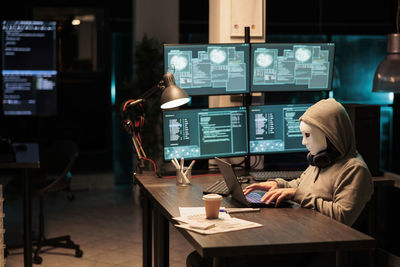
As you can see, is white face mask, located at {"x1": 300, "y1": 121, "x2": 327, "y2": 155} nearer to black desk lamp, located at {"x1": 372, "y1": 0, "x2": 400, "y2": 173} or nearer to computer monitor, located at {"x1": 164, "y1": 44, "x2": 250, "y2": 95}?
computer monitor, located at {"x1": 164, "y1": 44, "x2": 250, "y2": 95}

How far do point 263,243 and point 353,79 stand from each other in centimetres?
686

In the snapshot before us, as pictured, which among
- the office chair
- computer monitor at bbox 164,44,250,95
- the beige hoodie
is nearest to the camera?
the beige hoodie

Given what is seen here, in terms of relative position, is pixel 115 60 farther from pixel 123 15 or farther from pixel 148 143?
pixel 148 143

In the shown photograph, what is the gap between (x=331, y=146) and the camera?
3.07 metres

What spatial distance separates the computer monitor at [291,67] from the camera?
4332 millimetres

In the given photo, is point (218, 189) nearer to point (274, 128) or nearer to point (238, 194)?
point (238, 194)

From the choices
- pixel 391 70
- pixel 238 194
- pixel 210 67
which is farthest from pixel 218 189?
pixel 391 70

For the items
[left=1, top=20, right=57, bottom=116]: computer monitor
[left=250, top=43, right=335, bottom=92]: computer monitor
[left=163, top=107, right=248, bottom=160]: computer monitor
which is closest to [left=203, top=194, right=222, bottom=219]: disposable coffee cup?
[left=163, top=107, right=248, bottom=160]: computer monitor

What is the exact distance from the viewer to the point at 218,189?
3.43 meters

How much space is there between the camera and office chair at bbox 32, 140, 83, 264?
5.18 meters

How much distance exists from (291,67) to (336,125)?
4.80ft

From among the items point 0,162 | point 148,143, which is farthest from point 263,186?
point 148,143

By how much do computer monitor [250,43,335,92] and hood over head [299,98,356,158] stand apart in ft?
4.39

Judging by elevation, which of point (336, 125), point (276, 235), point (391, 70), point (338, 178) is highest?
point (391, 70)
